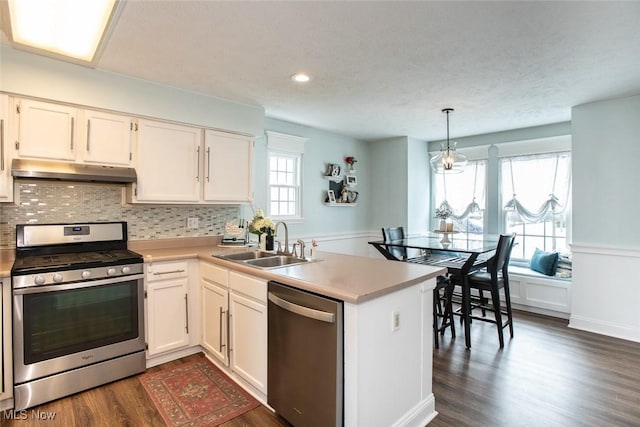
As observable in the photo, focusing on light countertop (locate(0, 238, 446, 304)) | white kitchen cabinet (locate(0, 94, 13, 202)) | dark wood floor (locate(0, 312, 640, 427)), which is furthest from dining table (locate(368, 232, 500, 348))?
white kitchen cabinet (locate(0, 94, 13, 202))

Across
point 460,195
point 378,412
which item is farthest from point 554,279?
point 378,412

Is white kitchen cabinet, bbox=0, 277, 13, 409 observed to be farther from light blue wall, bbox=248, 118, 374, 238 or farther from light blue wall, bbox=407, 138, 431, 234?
light blue wall, bbox=407, 138, 431, 234

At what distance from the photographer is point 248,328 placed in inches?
91.3

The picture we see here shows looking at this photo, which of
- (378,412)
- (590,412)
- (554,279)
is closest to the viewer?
(378,412)

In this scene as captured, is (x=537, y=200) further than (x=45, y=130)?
Yes

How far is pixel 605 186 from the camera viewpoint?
11.6 feet

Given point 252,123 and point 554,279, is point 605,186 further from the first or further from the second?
point 252,123

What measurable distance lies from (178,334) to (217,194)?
1.34m

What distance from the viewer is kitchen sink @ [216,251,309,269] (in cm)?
273

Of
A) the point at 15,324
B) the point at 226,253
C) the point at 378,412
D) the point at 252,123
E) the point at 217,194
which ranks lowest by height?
the point at 378,412

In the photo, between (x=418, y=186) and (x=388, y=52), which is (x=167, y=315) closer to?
(x=388, y=52)

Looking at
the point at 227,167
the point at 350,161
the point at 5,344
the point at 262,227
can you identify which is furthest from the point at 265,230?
the point at 350,161

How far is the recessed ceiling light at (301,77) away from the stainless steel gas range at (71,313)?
1964mm

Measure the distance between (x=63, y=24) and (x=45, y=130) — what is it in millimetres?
831
